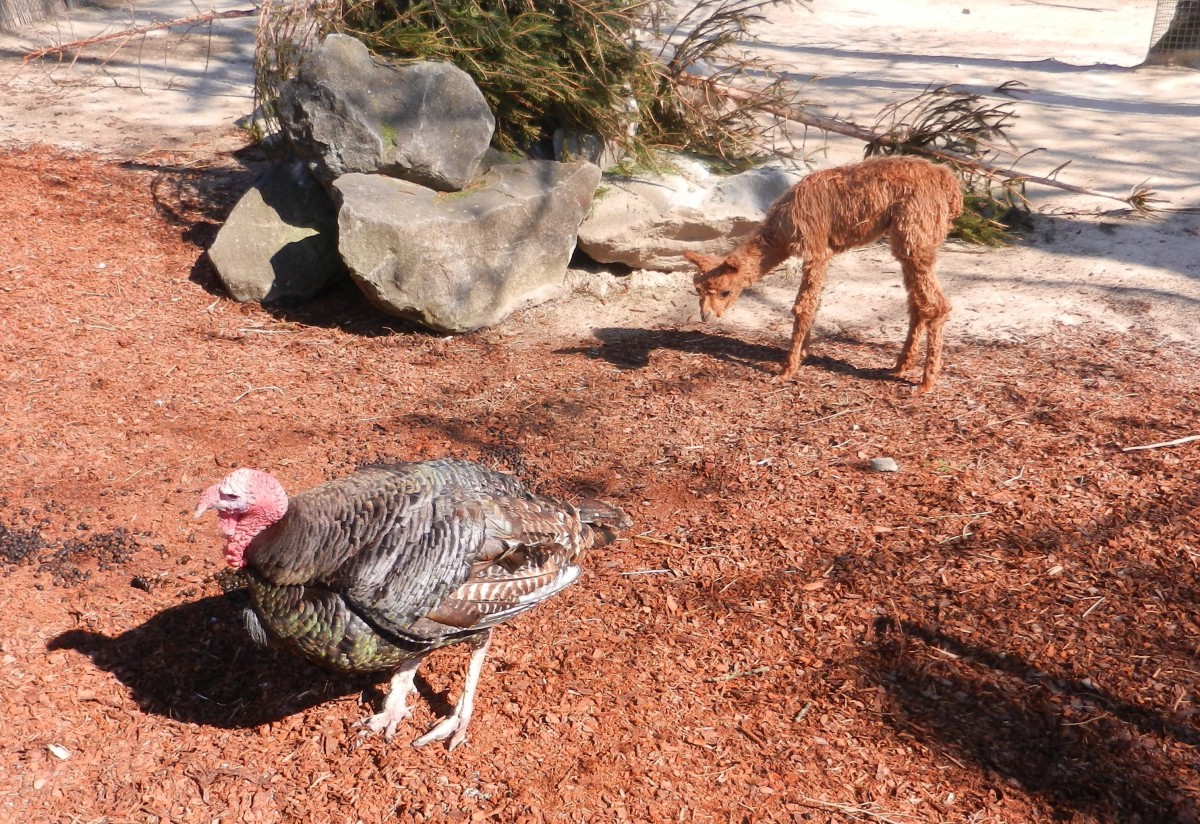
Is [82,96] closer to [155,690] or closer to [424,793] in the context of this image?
[155,690]

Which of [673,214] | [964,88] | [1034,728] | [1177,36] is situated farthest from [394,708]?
[1177,36]

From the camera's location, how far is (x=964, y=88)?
12.2 meters

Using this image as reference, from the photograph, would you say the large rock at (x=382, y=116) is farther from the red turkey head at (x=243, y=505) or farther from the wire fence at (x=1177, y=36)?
the wire fence at (x=1177, y=36)

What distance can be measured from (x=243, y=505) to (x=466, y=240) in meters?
4.14

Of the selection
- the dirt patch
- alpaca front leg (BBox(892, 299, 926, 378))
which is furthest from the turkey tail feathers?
alpaca front leg (BBox(892, 299, 926, 378))

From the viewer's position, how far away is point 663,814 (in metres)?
3.53

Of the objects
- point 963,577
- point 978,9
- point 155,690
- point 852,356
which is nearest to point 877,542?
point 963,577

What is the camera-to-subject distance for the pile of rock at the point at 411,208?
711cm

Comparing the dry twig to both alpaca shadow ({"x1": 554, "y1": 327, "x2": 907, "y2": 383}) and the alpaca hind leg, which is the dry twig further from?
alpaca shadow ({"x1": 554, "y1": 327, "x2": 907, "y2": 383})

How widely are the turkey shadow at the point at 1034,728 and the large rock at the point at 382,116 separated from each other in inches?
200

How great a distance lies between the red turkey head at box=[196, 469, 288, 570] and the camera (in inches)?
135

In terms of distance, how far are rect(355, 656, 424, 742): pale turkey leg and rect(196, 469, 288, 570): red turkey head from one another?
2.74 ft

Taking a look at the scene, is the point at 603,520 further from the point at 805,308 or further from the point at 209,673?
the point at 805,308

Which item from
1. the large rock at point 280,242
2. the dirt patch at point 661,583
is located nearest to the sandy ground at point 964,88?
the dirt patch at point 661,583
